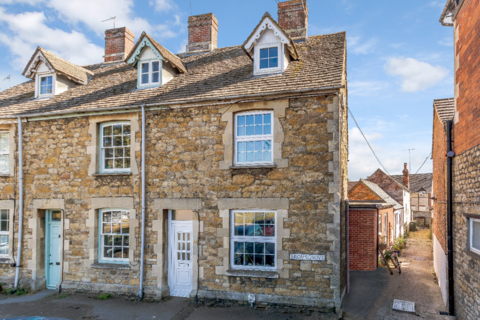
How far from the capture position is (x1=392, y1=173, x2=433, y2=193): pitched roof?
138 feet

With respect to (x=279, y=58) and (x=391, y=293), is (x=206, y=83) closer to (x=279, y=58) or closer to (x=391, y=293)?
(x=279, y=58)

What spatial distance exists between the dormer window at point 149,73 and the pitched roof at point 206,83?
40 cm

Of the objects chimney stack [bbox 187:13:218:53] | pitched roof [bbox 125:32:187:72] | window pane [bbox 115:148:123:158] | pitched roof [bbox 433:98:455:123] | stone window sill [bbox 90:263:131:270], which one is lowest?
stone window sill [bbox 90:263:131:270]

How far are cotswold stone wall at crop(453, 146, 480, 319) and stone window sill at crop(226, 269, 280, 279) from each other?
4287mm

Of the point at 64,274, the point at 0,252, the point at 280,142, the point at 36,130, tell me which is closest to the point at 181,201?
the point at 280,142

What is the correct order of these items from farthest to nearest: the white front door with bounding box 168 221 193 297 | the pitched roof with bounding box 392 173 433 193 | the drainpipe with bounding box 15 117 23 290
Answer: the pitched roof with bounding box 392 173 433 193 → the drainpipe with bounding box 15 117 23 290 → the white front door with bounding box 168 221 193 297

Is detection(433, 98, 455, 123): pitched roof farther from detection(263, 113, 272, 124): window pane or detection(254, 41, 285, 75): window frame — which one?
detection(254, 41, 285, 75): window frame

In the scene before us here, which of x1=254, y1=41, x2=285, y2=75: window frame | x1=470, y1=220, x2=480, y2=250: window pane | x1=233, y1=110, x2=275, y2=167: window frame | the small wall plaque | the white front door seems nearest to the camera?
x1=470, y1=220, x2=480, y2=250: window pane

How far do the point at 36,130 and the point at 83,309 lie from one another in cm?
617

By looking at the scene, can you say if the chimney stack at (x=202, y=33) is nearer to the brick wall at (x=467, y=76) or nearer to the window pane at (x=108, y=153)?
the window pane at (x=108, y=153)

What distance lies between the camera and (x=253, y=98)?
9.77 meters

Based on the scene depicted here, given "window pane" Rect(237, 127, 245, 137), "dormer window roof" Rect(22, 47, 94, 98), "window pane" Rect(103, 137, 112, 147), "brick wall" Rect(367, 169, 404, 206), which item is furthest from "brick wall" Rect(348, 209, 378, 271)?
"brick wall" Rect(367, 169, 404, 206)

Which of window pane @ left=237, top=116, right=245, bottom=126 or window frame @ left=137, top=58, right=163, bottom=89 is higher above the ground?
window frame @ left=137, top=58, right=163, bottom=89

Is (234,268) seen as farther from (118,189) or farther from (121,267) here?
(118,189)
